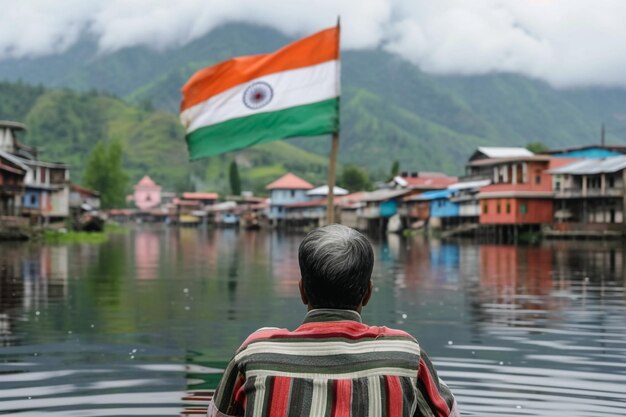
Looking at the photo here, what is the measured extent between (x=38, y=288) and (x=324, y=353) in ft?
68.2

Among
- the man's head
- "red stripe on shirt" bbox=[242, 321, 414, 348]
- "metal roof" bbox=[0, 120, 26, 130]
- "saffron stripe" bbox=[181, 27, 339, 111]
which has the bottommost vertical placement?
"red stripe on shirt" bbox=[242, 321, 414, 348]

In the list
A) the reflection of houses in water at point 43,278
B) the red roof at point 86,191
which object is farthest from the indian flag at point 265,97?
the red roof at point 86,191

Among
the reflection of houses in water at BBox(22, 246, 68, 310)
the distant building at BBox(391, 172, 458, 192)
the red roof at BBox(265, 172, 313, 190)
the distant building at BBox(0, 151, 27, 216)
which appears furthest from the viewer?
the red roof at BBox(265, 172, 313, 190)

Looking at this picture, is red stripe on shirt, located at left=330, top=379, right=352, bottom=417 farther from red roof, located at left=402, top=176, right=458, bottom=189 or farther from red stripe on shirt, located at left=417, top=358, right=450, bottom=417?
red roof, located at left=402, top=176, right=458, bottom=189

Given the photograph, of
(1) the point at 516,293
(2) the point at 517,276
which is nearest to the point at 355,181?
(2) the point at 517,276

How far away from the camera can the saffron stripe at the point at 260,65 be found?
14.9m

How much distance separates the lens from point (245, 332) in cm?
1512

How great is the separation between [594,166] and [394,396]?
7799 cm

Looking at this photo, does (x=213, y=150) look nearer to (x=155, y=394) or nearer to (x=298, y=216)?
(x=155, y=394)

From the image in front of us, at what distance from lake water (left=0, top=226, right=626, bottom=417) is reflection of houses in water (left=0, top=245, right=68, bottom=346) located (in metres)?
0.04

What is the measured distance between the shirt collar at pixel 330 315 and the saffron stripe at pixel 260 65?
10950mm

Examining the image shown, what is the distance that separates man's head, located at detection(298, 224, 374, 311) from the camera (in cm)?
389

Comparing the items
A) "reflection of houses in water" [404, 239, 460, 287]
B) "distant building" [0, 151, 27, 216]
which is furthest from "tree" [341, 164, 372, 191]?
"reflection of houses in water" [404, 239, 460, 287]

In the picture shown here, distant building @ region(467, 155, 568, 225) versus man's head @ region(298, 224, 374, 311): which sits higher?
distant building @ region(467, 155, 568, 225)
